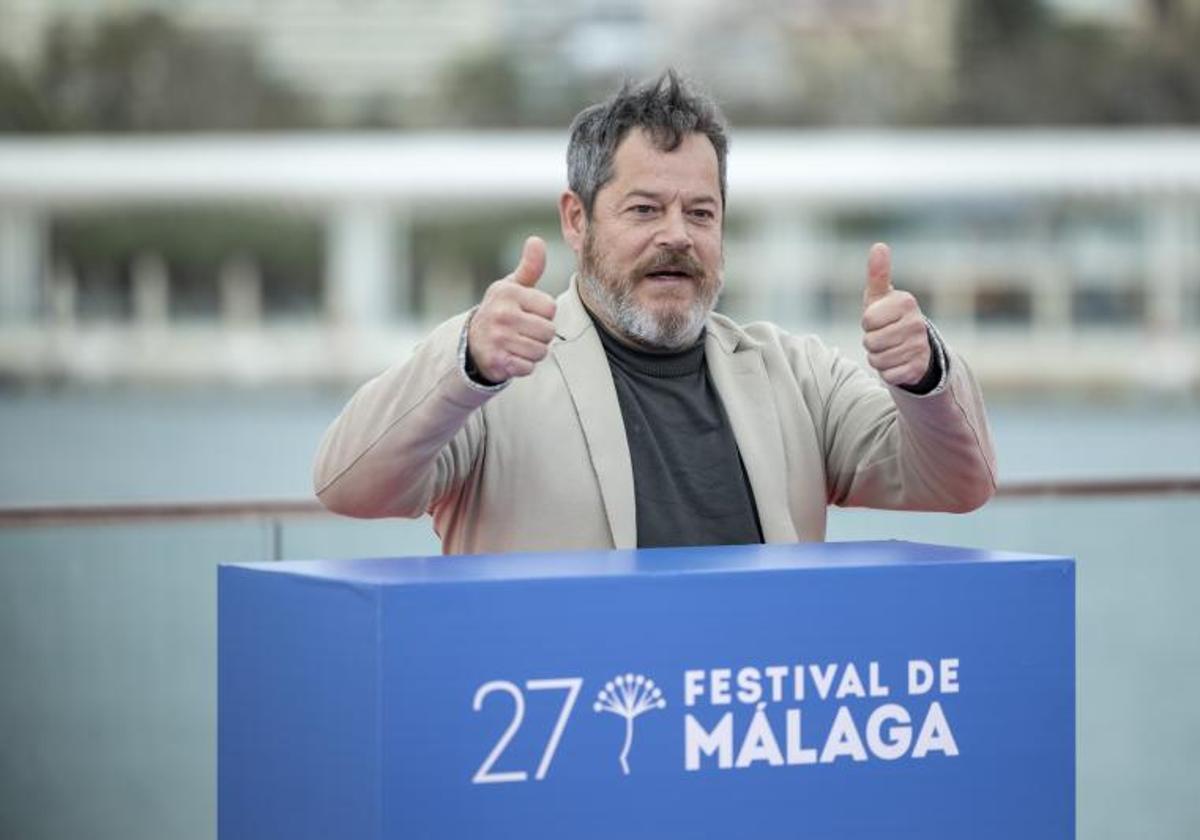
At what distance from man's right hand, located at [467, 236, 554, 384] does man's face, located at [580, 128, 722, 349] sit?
339mm

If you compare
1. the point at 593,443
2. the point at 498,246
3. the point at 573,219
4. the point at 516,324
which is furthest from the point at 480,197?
the point at 516,324

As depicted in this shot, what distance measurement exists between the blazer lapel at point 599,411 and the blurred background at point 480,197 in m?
12.1

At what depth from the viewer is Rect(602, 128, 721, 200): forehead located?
2.40 m

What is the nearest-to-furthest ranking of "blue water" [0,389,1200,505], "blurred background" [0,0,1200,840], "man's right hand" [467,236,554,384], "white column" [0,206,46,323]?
1. "man's right hand" [467,236,554,384]
2. "blue water" [0,389,1200,505]
3. "blurred background" [0,0,1200,840]
4. "white column" [0,206,46,323]

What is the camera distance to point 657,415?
2426mm

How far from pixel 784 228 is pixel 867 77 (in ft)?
38.2

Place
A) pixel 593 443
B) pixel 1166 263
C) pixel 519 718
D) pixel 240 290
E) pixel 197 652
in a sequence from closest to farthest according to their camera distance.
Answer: pixel 519 718 → pixel 593 443 → pixel 197 652 → pixel 1166 263 → pixel 240 290

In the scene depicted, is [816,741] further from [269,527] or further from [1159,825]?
[1159,825]

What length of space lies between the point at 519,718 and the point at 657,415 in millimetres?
714

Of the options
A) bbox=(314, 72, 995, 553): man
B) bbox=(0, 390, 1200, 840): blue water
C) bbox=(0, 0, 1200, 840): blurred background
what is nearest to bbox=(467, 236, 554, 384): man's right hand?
bbox=(314, 72, 995, 553): man

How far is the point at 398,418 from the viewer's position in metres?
2.17

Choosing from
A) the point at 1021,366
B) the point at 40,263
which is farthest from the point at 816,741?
the point at 40,263

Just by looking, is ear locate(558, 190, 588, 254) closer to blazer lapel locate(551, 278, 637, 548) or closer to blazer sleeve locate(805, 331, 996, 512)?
blazer lapel locate(551, 278, 637, 548)

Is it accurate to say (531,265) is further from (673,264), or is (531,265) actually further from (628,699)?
(628,699)
